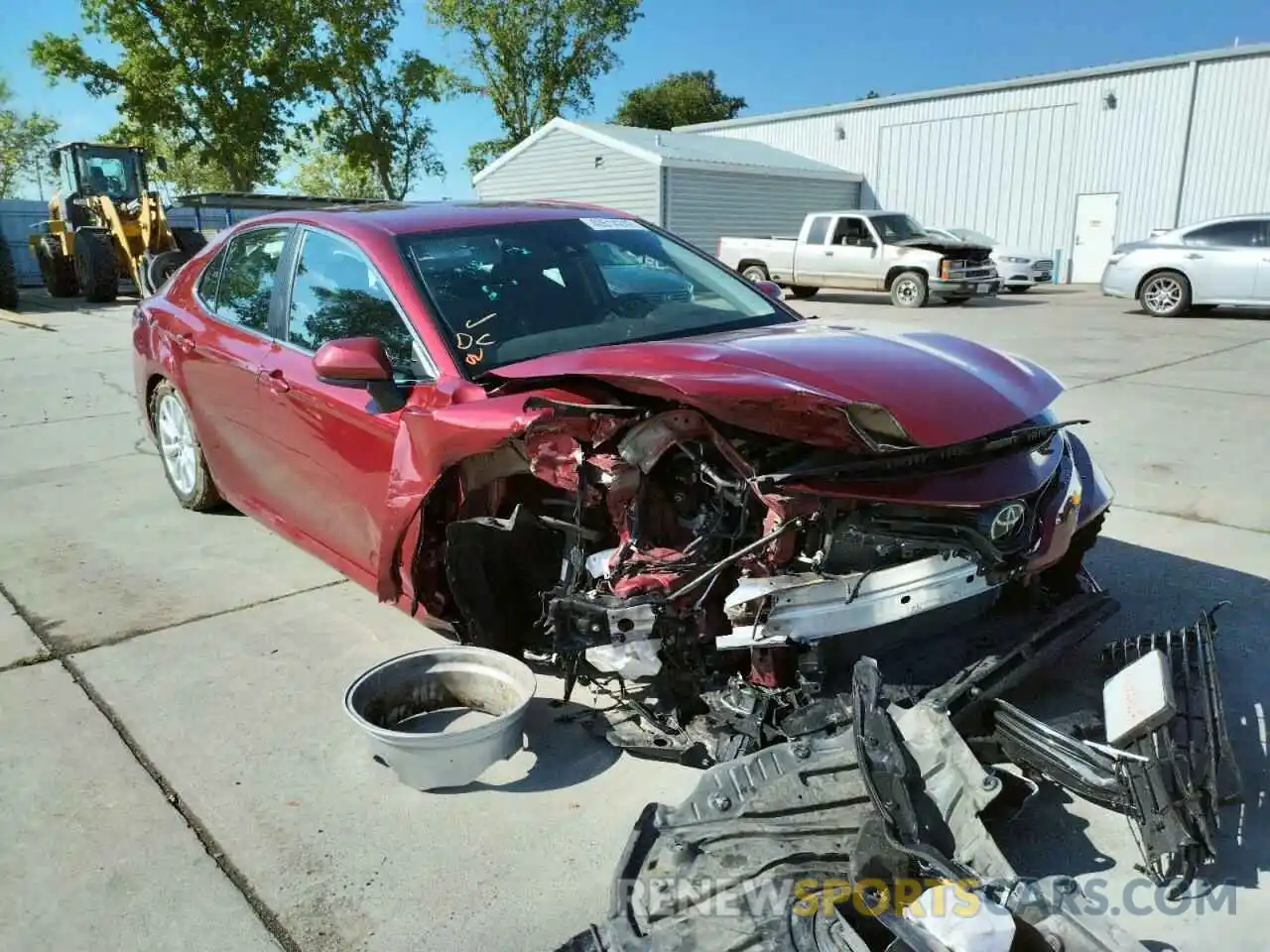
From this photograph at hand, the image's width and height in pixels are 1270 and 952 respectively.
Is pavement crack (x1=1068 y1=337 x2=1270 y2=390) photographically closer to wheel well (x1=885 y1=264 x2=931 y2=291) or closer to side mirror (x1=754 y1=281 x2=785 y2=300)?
side mirror (x1=754 y1=281 x2=785 y2=300)

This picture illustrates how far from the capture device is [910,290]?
676 inches

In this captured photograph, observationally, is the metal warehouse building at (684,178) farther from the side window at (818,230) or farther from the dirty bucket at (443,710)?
the dirty bucket at (443,710)

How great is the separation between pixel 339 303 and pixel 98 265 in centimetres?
1764

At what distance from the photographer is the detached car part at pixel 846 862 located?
180 cm

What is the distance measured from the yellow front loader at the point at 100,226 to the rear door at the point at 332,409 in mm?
15797

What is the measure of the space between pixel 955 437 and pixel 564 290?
170 centimetres

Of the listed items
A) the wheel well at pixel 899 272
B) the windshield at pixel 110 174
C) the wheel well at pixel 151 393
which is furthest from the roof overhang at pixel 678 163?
the wheel well at pixel 151 393

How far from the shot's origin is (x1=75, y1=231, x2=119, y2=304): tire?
18219mm

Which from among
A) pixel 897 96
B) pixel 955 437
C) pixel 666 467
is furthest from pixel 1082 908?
pixel 897 96

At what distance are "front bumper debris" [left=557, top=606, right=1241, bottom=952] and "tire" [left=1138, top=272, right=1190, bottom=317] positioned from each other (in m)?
14.3

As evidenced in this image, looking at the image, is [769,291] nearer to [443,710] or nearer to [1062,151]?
[443,710]

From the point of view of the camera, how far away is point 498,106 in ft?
134

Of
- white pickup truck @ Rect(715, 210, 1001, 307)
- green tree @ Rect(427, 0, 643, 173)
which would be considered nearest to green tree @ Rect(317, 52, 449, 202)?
green tree @ Rect(427, 0, 643, 173)

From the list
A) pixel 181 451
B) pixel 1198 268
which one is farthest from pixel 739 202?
pixel 181 451
